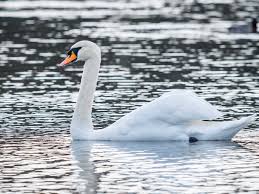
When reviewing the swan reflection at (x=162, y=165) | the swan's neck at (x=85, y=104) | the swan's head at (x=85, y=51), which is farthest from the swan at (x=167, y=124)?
the swan's head at (x=85, y=51)

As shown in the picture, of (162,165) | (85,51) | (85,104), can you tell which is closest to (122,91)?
(85,51)

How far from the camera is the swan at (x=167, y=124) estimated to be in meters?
16.8

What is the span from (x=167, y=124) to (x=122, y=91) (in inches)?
198

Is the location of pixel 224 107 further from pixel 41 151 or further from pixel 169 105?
pixel 41 151

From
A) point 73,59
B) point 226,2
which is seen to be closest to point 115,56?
point 73,59

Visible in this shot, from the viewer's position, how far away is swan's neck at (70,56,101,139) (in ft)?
57.2

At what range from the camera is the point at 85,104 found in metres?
17.7

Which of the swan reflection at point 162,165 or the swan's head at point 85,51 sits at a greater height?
the swan's head at point 85,51

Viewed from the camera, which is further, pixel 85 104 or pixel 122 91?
pixel 122 91

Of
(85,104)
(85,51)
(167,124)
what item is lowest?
(167,124)

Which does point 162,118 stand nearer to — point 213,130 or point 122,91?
point 213,130

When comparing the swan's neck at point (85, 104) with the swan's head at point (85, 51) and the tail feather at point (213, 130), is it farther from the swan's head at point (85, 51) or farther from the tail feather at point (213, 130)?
the tail feather at point (213, 130)

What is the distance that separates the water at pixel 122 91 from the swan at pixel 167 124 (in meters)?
0.17

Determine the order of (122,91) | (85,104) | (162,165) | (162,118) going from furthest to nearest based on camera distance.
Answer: (122,91) → (85,104) → (162,118) → (162,165)
